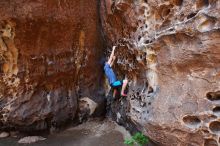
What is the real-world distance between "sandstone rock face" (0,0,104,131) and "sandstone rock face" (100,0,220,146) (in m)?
1.19

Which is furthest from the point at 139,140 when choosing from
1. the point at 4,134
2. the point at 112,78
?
the point at 4,134

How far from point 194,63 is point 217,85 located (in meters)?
0.37

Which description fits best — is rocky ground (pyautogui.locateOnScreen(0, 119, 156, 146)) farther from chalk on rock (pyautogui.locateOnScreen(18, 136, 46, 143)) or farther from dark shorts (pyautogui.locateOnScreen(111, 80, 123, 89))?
dark shorts (pyautogui.locateOnScreen(111, 80, 123, 89))

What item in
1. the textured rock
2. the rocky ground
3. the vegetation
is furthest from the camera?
the textured rock

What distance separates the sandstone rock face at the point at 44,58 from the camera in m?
4.95

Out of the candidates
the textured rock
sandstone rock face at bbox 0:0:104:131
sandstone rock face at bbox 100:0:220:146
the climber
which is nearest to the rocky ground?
the textured rock

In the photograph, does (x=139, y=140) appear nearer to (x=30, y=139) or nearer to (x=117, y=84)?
(x=117, y=84)

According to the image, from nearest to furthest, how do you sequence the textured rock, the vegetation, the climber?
the vegetation
the textured rock
the climber

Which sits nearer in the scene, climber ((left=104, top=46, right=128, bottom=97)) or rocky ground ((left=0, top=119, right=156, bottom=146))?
rocky ground ((left=0, top=119, right=156, bottom=146))

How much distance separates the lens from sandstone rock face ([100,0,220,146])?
335 centimetres

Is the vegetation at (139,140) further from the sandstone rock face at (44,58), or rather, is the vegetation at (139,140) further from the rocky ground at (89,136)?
the sandstone rock face at (44,58)

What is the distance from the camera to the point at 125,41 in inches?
196

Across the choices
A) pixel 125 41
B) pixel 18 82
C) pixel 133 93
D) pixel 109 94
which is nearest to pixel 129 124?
pixel 133 93

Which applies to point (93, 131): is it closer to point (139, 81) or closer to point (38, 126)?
point (38, 126)
